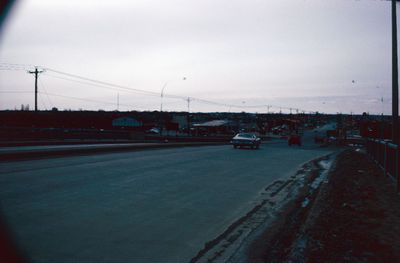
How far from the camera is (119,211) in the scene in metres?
9.21

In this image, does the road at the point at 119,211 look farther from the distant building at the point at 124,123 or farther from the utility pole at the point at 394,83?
the distant building at the point at 124,123

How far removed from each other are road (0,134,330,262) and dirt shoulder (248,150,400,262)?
1.13 metres

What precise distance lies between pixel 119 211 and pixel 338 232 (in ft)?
14.5

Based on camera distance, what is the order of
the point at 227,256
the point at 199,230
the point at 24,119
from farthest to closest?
the point at 24,119
the point at 199,230
the point at 227,256

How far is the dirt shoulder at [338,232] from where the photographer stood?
6.18 meters

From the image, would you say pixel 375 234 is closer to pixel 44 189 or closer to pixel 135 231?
pixel 135 231

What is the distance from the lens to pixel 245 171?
18969 mm

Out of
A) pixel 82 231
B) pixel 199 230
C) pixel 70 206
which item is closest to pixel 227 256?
pixel 199 230

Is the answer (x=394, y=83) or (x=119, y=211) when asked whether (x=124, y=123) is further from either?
(x=119, y=211)

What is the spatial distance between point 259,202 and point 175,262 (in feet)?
18.7

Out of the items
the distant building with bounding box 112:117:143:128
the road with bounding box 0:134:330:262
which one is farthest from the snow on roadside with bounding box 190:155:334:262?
the distant building with bounding box 112:117:143:128

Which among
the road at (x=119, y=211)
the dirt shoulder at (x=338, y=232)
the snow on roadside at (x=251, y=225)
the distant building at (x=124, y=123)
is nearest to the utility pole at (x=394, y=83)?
the snow on roadside at (x=251, y=225)

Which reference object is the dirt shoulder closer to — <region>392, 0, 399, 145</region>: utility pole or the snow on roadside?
the snow on roadside

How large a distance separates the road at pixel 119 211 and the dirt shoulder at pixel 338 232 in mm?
1126
